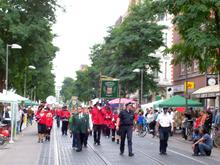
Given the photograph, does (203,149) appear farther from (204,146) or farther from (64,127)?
(64,127)

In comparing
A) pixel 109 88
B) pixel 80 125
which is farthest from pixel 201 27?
pixel 109 88

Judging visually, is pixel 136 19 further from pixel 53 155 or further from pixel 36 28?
pixel 53 155

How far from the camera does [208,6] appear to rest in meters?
29.1

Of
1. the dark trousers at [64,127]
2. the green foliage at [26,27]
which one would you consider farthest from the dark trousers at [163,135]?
the green foliage at [26,27]

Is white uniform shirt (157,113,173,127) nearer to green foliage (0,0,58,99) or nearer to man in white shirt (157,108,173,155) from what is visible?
man in white shirt (157,108,173,155)

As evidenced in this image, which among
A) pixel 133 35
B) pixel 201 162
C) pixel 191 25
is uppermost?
pixel 133 35

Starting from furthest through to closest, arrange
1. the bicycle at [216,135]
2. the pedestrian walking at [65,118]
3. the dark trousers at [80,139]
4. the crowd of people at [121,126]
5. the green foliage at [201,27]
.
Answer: the pedestrian walking at [65,118]
the green foliage at [201,27]
the bicycle at [216,135]
the dark trousers at [80,139]
the crowd of people at [121,126]

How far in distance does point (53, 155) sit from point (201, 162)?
5.02 m

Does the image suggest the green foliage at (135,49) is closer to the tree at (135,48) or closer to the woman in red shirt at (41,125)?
the tree at (135,48)

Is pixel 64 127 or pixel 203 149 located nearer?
pixel 203 149

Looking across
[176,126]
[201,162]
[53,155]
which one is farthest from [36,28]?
[201,162]

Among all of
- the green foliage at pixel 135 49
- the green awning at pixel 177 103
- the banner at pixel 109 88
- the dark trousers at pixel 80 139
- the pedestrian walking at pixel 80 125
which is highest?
the green foliage at pixel 135 49

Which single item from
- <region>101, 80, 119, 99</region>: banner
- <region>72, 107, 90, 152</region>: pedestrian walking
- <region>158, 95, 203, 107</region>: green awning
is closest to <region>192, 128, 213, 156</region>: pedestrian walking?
<region>72, 107, 90, 152</region>: pedestrian walking

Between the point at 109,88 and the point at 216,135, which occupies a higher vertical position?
the point at 109,88
